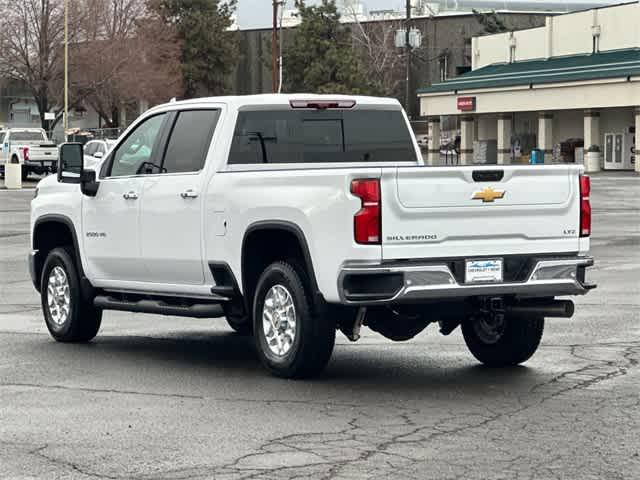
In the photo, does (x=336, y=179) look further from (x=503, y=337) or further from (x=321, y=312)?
(x=503, y=337)

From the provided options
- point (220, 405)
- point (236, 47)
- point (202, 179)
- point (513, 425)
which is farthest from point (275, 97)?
point (236, 47)

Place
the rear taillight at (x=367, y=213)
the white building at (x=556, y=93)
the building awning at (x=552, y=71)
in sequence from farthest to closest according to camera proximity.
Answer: the white building at (x=556, y=93)
the building awning at (x=552, y=71)
the rear taillight at (x=367, y=213)

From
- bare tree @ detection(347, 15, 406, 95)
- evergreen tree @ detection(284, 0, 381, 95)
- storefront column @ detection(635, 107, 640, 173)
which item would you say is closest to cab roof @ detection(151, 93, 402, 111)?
storefront column @ detection(635, 107, 640, 173)

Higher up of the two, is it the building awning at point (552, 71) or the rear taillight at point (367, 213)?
the building awning at point (552, 71)

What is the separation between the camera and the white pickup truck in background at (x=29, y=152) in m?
58.7

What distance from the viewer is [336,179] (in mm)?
9648

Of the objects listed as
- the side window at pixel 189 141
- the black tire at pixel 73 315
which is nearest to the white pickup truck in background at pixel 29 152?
the black tire at pixel 73 315

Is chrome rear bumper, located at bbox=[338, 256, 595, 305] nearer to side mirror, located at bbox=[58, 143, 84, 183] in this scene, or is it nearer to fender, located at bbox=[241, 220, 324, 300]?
fender, located at bbox=[241, 220, 324, 300]

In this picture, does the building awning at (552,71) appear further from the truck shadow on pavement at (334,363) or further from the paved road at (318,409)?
the paved road at (318,409)

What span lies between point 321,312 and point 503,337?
179 cm

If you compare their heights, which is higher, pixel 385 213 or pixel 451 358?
pixel 385 213

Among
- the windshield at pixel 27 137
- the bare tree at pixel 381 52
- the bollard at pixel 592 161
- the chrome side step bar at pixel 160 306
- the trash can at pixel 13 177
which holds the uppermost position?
the bare tree at pixel 381 52

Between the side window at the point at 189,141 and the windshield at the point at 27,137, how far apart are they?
49948 millimetres

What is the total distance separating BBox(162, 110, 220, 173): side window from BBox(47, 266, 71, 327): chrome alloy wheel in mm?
1804
